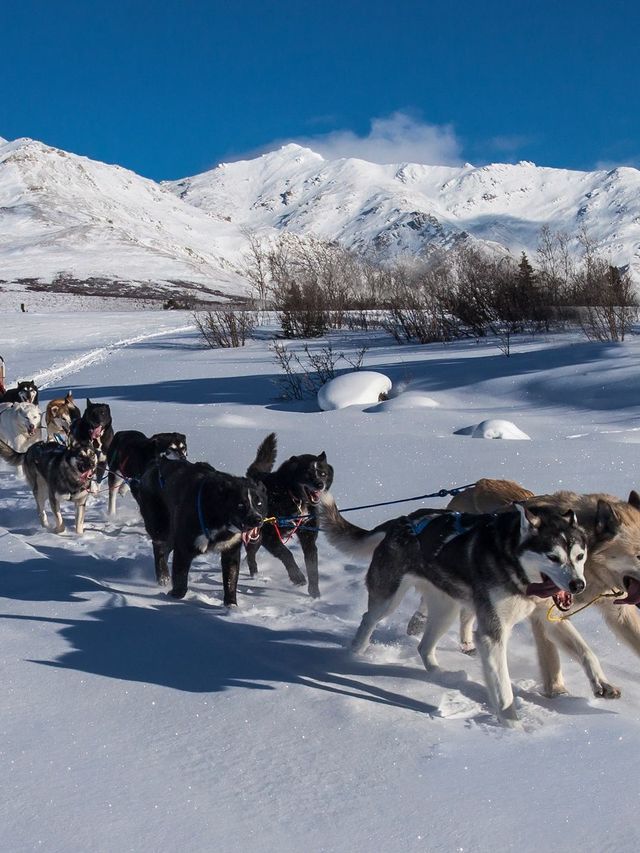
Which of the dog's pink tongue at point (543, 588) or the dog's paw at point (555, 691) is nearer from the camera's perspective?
the dog's pink tongue at point (543, 588)

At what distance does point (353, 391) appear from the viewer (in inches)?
458

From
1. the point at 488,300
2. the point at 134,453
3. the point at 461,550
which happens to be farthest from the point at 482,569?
the point at 488,300

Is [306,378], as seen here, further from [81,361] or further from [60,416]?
[81,361]

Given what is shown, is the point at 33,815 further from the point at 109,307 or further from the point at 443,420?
the point at 109,307

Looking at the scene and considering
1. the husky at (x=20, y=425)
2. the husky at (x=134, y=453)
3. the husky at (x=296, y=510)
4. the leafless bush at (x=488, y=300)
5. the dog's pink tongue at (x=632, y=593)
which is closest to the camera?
the dog's pink tongue at (x=632, y=593)

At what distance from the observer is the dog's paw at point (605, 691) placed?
357 centimetres

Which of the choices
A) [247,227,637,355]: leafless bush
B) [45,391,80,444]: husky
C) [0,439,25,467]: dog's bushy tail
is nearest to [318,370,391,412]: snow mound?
[247,227,637,355]: leafless bush

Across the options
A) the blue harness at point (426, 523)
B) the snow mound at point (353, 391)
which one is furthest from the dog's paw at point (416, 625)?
the snow mound at point (353, 391)

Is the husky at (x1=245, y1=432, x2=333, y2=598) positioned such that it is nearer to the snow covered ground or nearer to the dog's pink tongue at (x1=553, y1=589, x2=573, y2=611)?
the snow covered ground

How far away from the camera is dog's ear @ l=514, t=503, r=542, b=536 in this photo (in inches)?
131

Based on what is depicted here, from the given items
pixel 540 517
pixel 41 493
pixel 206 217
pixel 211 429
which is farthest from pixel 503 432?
pixel 206 217

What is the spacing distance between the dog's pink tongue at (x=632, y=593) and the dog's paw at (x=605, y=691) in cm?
36

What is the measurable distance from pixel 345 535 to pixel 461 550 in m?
0.85

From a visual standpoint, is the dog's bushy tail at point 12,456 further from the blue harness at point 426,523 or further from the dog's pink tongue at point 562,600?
the dog's pink tongue at point 562,600
